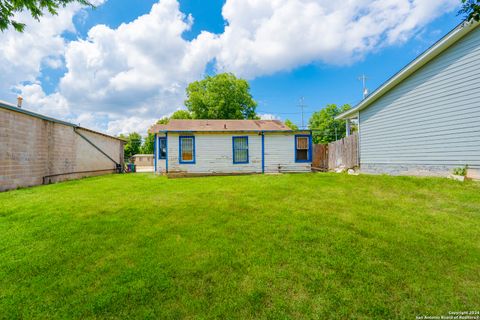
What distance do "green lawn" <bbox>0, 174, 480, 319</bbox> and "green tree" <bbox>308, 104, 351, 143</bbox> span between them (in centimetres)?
4110

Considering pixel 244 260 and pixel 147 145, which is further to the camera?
pixel 147 145

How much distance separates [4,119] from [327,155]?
54.6 feet

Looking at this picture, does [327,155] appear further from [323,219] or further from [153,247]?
[153,247]

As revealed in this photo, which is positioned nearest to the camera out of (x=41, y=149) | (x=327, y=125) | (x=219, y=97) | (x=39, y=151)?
(x=39, y=151)

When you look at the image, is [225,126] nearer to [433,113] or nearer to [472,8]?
[433,113]

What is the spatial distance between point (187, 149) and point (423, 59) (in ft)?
37.0

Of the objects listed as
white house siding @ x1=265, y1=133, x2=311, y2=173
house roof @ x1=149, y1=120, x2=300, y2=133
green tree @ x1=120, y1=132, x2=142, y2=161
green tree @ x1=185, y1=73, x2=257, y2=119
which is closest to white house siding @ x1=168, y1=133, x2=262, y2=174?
white house siding @ x1=265, y1=133, x2=311, y2=173

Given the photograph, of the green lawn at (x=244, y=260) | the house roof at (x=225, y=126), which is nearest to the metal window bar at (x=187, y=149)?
the house roof at (x=225, y=126)

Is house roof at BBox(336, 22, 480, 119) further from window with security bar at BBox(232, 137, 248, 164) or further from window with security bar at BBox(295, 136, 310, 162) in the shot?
window with security bar at BBox(232, 137, 248, 164)

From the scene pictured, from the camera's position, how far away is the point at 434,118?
7738 millimetres

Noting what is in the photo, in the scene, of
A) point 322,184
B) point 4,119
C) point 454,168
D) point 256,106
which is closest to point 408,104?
point 454,168

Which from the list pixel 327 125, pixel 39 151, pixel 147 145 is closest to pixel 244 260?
pixel 39 151

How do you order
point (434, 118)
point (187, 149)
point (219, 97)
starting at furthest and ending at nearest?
point (219, 97) → point (187, 149) → point (434, 118)

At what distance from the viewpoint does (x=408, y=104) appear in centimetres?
880
